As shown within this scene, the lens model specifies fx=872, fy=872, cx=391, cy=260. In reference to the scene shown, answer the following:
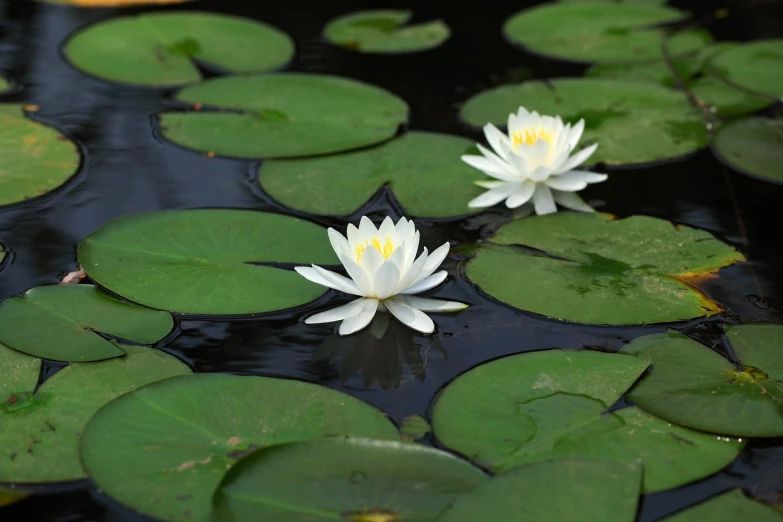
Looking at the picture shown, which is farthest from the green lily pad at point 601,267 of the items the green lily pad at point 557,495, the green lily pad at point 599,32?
the green lily pad at point 599,32

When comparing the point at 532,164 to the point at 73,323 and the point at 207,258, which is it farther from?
the point at 73,323

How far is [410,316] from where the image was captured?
2.36 m

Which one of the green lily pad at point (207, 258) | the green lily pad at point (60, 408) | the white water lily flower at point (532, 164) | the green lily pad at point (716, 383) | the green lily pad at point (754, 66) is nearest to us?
the green lily pad at point (60, 408)

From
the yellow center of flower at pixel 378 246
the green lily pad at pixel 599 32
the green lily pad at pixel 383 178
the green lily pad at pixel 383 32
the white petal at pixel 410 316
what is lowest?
the white petal at pixel 410 316

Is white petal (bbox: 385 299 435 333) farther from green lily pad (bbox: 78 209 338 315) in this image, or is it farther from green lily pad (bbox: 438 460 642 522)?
green lily pad (bbox: 438 460 642 522)

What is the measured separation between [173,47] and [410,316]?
2325mm

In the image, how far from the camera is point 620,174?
3256 mm

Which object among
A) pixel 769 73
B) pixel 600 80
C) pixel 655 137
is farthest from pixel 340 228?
pixel 769 73

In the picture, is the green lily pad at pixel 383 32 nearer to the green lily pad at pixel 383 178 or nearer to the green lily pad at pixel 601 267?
the green lily pad at pixel 383 178

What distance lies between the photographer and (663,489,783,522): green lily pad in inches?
69.2

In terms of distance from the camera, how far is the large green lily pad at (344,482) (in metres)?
1.72

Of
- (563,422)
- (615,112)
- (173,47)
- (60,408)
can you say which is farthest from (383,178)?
(173,47)

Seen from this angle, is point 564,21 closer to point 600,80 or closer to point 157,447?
point 600,80

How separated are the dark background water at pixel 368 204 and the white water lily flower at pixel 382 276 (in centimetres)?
5
